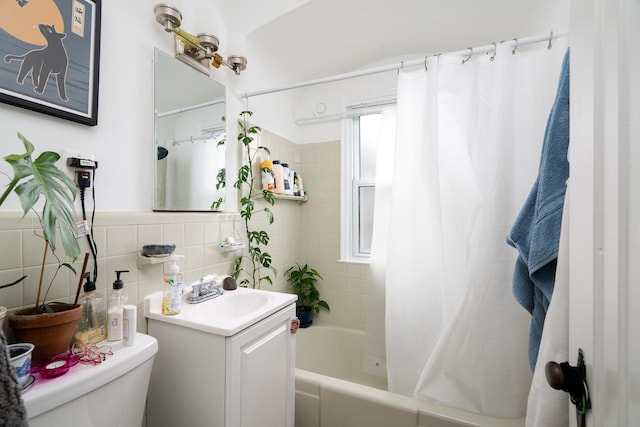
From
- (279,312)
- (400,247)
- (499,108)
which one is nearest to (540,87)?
(499,108)

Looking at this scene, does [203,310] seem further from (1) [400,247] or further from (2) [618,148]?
(2) [618,148]

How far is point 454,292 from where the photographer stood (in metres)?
1.40

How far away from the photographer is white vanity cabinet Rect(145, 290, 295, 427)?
1.01 m

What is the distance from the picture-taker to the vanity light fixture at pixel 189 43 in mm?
1215

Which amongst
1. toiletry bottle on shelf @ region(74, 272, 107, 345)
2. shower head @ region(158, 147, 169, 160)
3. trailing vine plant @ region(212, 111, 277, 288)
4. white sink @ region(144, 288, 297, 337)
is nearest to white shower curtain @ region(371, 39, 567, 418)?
white sink @ region(144, 288, 297, 337)

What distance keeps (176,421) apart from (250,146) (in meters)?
1.44

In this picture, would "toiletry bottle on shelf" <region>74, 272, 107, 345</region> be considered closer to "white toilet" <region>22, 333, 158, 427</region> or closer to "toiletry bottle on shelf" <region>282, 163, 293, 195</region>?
"white toilet" <region>22, 333, 158, 427</region>

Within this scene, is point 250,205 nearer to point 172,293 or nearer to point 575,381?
point 172,293

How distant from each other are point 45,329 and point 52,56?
2.72ft

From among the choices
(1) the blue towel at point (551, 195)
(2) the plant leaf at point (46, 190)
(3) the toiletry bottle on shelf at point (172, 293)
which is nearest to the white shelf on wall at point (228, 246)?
(3) the toiletry bottle on shelf at point (172, 293)

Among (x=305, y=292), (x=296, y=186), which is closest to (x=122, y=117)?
(x=296, y=186)

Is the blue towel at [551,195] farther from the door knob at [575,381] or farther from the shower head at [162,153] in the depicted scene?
the shower head at [162,153]

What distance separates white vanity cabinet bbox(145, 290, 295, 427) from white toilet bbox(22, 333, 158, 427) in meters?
0.16

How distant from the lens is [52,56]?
3.06 feet
